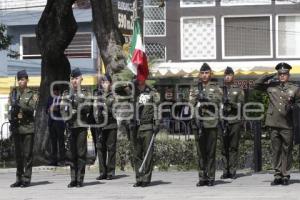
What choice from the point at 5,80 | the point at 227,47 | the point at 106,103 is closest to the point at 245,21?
the point at 227,47

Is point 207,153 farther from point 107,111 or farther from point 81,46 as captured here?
point 81,46

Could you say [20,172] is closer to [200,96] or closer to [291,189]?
[200,96]

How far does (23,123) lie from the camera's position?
1384cm

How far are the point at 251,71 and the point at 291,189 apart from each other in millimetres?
18130

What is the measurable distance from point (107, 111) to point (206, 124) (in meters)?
2.23

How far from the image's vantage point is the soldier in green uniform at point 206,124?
43.8 feet

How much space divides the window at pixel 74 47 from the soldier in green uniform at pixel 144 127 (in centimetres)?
2276

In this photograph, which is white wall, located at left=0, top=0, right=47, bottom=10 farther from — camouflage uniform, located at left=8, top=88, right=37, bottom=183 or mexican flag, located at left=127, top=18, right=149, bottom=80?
camouflage uniform, located at left=8, top=88, right=37, bottom=183

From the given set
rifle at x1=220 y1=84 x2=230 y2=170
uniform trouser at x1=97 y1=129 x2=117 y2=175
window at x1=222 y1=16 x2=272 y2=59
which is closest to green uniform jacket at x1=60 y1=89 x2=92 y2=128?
uniform trouser at x1=97 y1=129 x2=117 y2=175

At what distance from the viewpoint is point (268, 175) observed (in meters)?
14.9

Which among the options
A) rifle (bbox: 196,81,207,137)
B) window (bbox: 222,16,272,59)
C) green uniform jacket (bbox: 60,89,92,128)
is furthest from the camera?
window (bbox: 222,16,272,59)

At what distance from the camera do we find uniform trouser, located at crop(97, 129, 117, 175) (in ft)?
48.8

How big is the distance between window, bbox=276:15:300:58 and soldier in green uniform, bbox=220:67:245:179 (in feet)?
70.8

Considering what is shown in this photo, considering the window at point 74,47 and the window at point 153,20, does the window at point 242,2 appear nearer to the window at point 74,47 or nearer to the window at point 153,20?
the window at point 153,20
